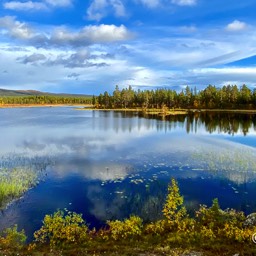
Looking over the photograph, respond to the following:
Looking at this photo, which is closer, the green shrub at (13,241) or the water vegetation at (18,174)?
the green shrub at (13,241)

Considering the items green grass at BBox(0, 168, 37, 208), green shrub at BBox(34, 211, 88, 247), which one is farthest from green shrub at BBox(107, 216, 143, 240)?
green grass at BBox(0, 168, 37, 208)

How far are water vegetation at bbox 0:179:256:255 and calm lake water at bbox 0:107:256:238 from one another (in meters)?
2.64

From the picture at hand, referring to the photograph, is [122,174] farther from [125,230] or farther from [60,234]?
[60,234]

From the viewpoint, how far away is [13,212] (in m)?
22.8

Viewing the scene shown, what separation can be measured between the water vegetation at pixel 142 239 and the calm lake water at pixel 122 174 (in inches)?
104

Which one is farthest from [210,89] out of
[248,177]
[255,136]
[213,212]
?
[213,212]

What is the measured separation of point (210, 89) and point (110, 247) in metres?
193

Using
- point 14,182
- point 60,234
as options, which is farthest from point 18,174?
point 60,234

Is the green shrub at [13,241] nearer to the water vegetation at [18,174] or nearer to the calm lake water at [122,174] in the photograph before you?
the calm lake water at [122,174]

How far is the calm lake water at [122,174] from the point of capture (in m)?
23.9

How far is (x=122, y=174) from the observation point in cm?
3366

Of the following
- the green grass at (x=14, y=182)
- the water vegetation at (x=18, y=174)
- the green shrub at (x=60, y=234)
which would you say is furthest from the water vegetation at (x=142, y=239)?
the water vegetation at (x=18, y=174)

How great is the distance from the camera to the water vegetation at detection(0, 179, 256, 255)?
51.3 ft

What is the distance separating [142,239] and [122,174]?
635 inches
